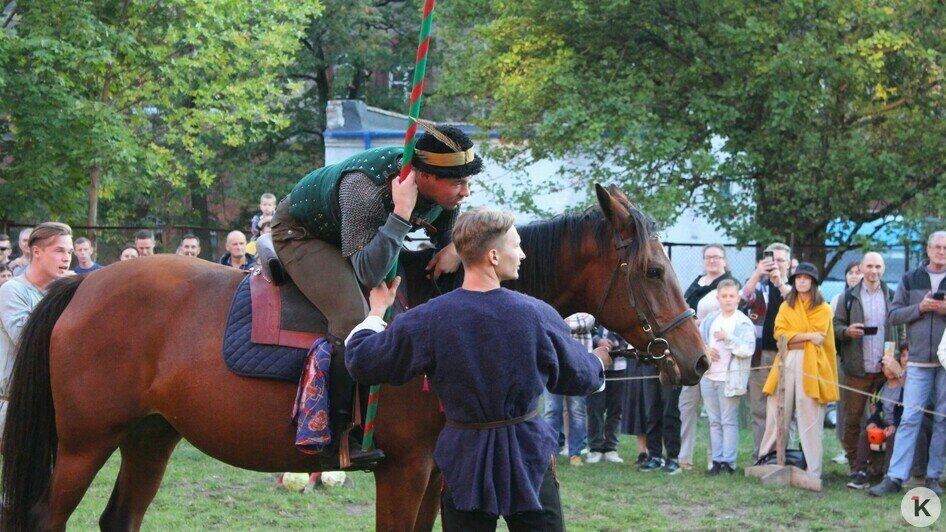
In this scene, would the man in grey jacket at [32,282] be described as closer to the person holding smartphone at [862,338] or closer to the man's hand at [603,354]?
the man's hand at [603,354]

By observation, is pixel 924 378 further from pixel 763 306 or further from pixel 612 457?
pixel 612 457

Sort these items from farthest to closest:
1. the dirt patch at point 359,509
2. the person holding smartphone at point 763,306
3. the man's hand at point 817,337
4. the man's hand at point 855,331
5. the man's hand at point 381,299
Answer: the person holding smartphone at point 763,306
the man's hand at point 855,331
the man's hand at point 817,337
the dirt patch at point 359,509
the man's hand at point 381,299

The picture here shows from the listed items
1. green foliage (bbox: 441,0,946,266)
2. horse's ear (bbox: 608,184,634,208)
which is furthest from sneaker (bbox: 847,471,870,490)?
horse's ear (bbox: 608,184,634,208)

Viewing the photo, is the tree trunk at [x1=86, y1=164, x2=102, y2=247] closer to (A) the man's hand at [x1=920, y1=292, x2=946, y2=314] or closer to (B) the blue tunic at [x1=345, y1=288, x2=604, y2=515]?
(A) the man's hand at [x1=920, y1=292, x2=946, y2=314]

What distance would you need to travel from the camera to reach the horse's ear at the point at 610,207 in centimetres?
486

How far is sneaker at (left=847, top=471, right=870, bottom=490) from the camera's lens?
9.47 m

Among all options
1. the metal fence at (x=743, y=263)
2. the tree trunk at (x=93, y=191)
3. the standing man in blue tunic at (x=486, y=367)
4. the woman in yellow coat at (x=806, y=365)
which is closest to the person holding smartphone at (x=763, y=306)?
the woman in yellow coat at (x=806, y=365)

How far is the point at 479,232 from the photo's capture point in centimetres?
385

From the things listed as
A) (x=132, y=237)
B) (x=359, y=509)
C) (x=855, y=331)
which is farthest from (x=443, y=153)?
(x=132, y=237)

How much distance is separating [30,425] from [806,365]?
22.9ft

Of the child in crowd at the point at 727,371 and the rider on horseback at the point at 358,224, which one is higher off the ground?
the rider on horseback at the point at 358,224

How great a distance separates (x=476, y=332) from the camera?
3801 mm

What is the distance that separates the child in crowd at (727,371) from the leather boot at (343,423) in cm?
612

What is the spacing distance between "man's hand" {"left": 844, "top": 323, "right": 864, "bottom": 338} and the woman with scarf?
1.26 metres
